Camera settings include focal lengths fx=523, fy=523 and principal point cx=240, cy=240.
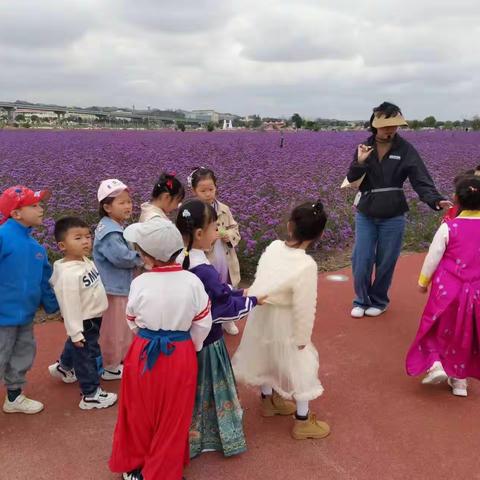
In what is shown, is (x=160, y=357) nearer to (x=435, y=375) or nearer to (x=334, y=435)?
(x=334, y=435)

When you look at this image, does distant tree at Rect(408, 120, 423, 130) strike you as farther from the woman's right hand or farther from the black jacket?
the woman's right hand

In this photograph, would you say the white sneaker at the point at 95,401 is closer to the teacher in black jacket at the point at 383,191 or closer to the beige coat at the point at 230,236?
the beige coat at the point at 230,236

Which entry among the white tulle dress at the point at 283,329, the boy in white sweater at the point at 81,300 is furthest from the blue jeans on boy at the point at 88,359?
the white tulle dress at the point at 283,329

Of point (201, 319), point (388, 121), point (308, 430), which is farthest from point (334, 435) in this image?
point (388, 121)

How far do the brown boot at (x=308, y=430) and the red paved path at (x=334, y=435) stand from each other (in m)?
0.04

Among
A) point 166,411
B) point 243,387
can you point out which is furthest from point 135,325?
point 243,387

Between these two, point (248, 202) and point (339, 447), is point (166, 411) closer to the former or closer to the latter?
point (339, 447)

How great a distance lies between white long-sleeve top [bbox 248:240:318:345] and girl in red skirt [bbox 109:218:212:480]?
1.52ft

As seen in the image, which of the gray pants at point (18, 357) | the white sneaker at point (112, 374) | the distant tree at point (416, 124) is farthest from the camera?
the distant tree at point (416, 124)

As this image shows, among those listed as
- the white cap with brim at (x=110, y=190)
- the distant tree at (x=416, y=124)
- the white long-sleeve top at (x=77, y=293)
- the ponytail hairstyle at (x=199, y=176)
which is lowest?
the white long-sleeve top at (x=77, y=293)

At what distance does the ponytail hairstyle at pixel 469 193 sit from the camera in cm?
306

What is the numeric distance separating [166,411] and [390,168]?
2.75 metres

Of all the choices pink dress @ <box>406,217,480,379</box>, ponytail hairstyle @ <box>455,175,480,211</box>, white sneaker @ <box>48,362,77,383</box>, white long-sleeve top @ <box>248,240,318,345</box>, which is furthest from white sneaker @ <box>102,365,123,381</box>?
ponytail hairstyle @ <box>455,175,480,211</box>

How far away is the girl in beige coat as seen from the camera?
11.6ft
